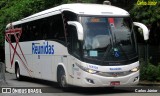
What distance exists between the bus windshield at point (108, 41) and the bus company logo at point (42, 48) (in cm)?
346

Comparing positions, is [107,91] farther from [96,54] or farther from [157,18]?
[157,18]

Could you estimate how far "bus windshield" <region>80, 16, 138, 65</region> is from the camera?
15.5 m

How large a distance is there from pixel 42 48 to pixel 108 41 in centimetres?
542

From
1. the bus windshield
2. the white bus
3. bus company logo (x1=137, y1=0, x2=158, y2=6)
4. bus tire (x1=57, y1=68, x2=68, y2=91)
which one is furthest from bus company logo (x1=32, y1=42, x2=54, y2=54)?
bus company logo (x1=137, y1=0, x2=158, y2=6)

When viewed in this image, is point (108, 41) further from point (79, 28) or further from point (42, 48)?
point (42, 48)

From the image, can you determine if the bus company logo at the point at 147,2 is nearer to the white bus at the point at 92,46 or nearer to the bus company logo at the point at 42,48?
the white bus at the point at 92,46

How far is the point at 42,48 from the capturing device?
20.3m

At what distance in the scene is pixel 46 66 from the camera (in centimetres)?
1997

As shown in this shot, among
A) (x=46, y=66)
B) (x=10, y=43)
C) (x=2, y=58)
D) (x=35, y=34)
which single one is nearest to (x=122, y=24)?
(x=46, y=66)

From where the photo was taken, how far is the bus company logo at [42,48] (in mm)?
19125

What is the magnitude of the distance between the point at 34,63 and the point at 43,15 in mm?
2946

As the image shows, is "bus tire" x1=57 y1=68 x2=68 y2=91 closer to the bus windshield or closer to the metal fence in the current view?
the bus windshield

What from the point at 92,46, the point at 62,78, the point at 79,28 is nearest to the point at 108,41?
the point at 92,46

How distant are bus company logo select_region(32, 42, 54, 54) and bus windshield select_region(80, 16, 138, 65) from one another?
3458 millimetres
